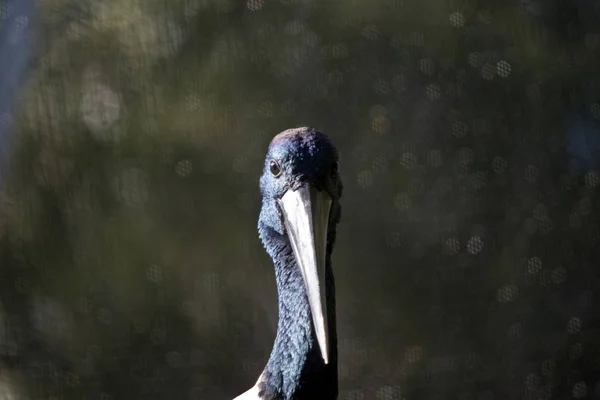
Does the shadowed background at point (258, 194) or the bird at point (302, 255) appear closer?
the bird at point (302, 255)

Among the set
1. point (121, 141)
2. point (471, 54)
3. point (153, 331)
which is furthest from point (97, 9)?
point (471, 54)

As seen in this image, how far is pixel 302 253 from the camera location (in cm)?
98

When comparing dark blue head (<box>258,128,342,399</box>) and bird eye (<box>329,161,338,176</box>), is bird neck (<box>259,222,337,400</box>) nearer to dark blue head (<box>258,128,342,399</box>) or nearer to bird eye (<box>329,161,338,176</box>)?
dark blue head (<box>258,128,342,399</box>)

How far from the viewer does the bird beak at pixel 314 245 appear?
97 centimetres

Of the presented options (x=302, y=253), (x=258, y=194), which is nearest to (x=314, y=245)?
(x=302, y=253)

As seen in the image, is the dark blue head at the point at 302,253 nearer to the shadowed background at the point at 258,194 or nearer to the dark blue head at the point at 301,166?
the dark blue head at the point at 301,166

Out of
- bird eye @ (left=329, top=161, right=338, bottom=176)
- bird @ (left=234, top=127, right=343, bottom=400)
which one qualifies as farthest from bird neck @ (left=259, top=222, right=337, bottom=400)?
bird eye @ (left=329, top=161, right=338, bottom=176)

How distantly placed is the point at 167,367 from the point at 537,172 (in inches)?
35.0

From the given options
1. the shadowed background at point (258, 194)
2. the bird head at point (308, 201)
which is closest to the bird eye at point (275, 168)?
the bird head at point (308, 201)

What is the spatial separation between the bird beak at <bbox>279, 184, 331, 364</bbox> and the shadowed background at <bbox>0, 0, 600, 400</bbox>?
676 mm

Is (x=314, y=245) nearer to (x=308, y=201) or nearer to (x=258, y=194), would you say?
(x=308, y=201)

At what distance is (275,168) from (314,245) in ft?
0.41

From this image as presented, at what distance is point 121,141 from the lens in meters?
1.63

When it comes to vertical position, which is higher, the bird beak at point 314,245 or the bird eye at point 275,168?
the bird eye at point 275,168
